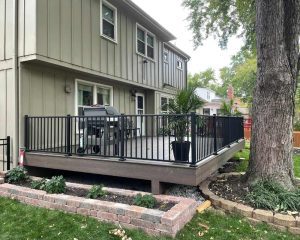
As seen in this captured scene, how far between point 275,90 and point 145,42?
6700mm

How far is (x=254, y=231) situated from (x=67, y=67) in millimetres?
5127

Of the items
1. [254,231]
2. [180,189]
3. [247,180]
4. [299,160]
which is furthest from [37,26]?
[299,160]

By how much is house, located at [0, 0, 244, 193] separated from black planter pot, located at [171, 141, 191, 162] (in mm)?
22


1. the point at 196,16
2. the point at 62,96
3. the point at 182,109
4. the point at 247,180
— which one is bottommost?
the point at 247,180

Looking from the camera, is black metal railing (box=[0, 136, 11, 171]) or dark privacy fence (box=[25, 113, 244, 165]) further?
black metal railing (box=[0, 136, 11, 171])

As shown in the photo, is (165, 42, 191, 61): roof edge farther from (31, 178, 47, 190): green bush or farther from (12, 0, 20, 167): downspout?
(31, 178, 47, 190): green bush

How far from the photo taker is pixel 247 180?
4.56 meters


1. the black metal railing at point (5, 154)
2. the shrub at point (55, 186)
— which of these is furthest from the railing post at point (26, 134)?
the shrub at point (55, 186)

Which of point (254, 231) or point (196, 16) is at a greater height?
point (196, 16)

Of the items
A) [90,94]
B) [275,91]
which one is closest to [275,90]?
[275,91]

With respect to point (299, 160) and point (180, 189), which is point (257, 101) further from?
point (299, 160)

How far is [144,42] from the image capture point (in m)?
10.1

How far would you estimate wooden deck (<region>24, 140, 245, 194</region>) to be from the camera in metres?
4.10

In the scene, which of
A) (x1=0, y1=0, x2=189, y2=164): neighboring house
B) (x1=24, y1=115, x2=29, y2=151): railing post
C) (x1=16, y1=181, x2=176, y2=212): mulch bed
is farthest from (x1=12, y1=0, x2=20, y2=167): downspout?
(x1=16, y1=181, x2=176, y2=212): mulch bed
